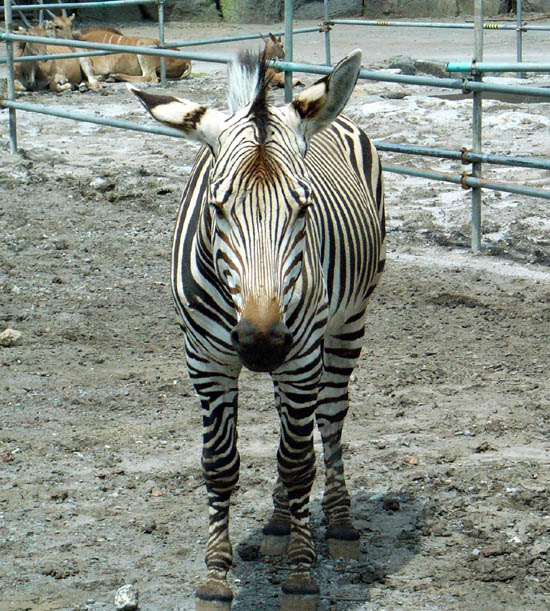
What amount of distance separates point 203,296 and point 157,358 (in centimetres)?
249

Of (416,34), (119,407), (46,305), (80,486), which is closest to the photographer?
(80,486)

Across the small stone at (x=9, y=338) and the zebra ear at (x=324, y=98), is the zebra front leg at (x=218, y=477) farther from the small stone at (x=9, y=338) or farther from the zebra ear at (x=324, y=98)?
the small stone at (x=9, y=338)

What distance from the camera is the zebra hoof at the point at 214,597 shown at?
3.10 metres

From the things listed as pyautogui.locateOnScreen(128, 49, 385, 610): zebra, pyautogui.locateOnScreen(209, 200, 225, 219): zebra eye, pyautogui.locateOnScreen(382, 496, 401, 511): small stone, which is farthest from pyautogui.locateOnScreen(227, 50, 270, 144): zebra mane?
pyautogui.locateOnScreen(382, 496, 401, 511): small stone

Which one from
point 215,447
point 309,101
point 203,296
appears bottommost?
point 215,447

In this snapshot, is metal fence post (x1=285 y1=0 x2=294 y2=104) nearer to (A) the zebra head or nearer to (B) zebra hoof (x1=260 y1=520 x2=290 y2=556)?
(B) zebra hoof (x1=260 y1=520 x2=290 y2=556)

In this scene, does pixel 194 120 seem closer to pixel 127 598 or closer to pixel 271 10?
pixel 127 598

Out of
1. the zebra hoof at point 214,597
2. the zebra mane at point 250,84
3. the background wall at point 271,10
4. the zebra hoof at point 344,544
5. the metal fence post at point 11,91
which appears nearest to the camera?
the zebra mane at point 250,84

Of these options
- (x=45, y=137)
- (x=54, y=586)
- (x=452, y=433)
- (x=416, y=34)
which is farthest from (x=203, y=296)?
(x=416, y=34)

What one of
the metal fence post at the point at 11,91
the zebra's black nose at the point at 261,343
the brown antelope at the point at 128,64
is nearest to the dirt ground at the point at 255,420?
the zebra's black nose at the point at 261,343

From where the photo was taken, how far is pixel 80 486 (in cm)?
399

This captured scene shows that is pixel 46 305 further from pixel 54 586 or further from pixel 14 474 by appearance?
pixel 54 586

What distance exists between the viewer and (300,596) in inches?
123

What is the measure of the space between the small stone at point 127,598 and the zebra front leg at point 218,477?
0.20 metres
